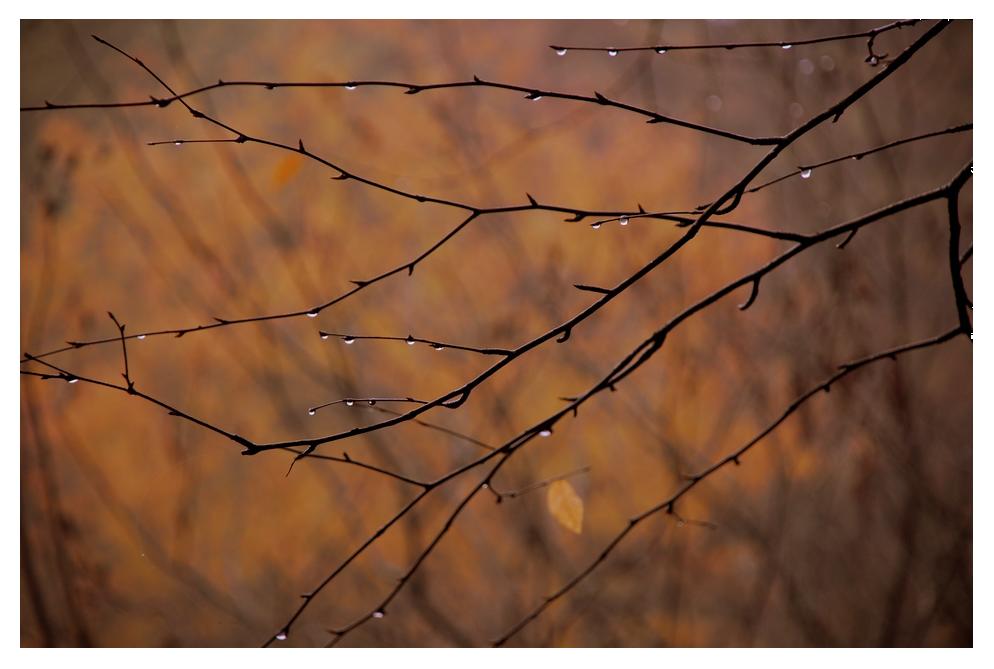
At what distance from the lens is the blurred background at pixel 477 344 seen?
1.38 m

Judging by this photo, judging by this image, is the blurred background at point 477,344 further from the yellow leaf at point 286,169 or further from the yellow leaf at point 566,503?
the yellow leaf at point 566,503

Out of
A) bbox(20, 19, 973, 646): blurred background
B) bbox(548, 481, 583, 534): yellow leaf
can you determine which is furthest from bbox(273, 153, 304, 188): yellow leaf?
bbox(548, 481, 583, 534): yellow leaf

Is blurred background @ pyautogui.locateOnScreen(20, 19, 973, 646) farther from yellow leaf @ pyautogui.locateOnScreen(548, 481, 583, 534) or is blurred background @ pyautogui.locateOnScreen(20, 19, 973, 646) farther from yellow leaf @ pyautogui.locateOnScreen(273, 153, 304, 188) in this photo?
yellow leaf @ pyautogui.locateOnScreen(548, 481, 583, 534)

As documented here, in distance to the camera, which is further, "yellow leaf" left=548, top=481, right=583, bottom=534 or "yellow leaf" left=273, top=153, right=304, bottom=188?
"yellow leaf" left=273, top=153, right=304, bottom=188

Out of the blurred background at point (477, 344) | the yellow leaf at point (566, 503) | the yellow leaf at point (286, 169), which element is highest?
the yellow leaf at point (286, 169)

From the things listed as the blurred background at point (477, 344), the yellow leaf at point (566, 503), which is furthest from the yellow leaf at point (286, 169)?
the yellow leaf at point (566, 503)

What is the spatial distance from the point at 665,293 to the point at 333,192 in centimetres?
67

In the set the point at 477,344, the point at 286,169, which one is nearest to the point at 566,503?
the point at 477,344

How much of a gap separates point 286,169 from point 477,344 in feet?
1.61

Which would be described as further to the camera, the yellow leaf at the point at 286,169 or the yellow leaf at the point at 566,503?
the yellow leaf at the point at 286,169

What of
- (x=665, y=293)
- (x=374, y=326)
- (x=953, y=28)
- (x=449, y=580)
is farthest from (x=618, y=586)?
(x=953, y=28)

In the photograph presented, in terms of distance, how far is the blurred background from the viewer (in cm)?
138

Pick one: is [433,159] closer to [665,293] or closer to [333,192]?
[333,192]

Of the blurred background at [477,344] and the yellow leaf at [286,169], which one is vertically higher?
the yellow leaf at [286,169]
